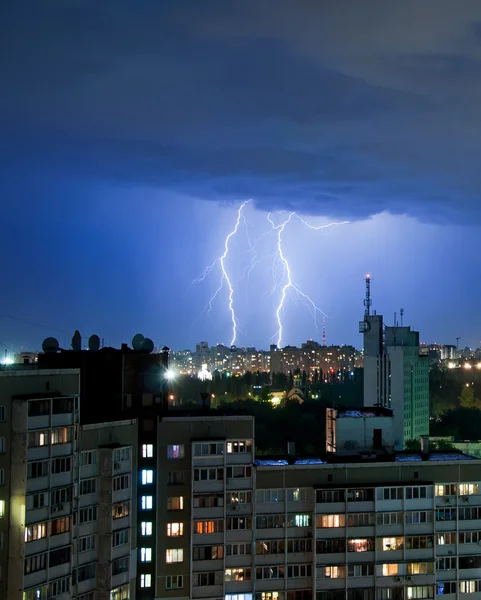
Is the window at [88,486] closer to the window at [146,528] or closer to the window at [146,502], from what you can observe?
the window at [146,502]

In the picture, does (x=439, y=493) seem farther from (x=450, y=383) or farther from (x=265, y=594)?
(x=450, y=383)

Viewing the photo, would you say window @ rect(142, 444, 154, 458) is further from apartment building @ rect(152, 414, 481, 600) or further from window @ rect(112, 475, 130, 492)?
window @ rect(112, 475, 130, 492)

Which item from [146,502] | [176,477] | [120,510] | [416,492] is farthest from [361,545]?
[120,510]

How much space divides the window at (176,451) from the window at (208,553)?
8.96 feet

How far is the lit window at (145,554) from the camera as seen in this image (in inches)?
835

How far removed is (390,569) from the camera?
22.4m

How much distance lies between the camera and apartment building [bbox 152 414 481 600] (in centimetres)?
2152

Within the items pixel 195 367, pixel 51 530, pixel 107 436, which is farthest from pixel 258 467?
pixel 195 367

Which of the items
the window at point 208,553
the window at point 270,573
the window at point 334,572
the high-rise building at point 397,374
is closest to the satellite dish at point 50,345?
the window at point 208,553

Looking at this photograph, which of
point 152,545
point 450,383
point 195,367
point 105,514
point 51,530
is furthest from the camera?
point 195,367

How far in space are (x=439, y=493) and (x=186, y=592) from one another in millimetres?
8125

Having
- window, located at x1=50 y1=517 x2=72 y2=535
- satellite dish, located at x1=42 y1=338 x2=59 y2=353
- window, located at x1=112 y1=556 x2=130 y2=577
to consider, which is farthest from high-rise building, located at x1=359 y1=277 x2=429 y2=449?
window, located at x1=50 y1=517 x2=72 y2=535

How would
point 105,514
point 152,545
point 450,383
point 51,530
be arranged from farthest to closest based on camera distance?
point 450,383, point 152,545, point 105,514, point 51,530

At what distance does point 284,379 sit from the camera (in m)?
94.3
